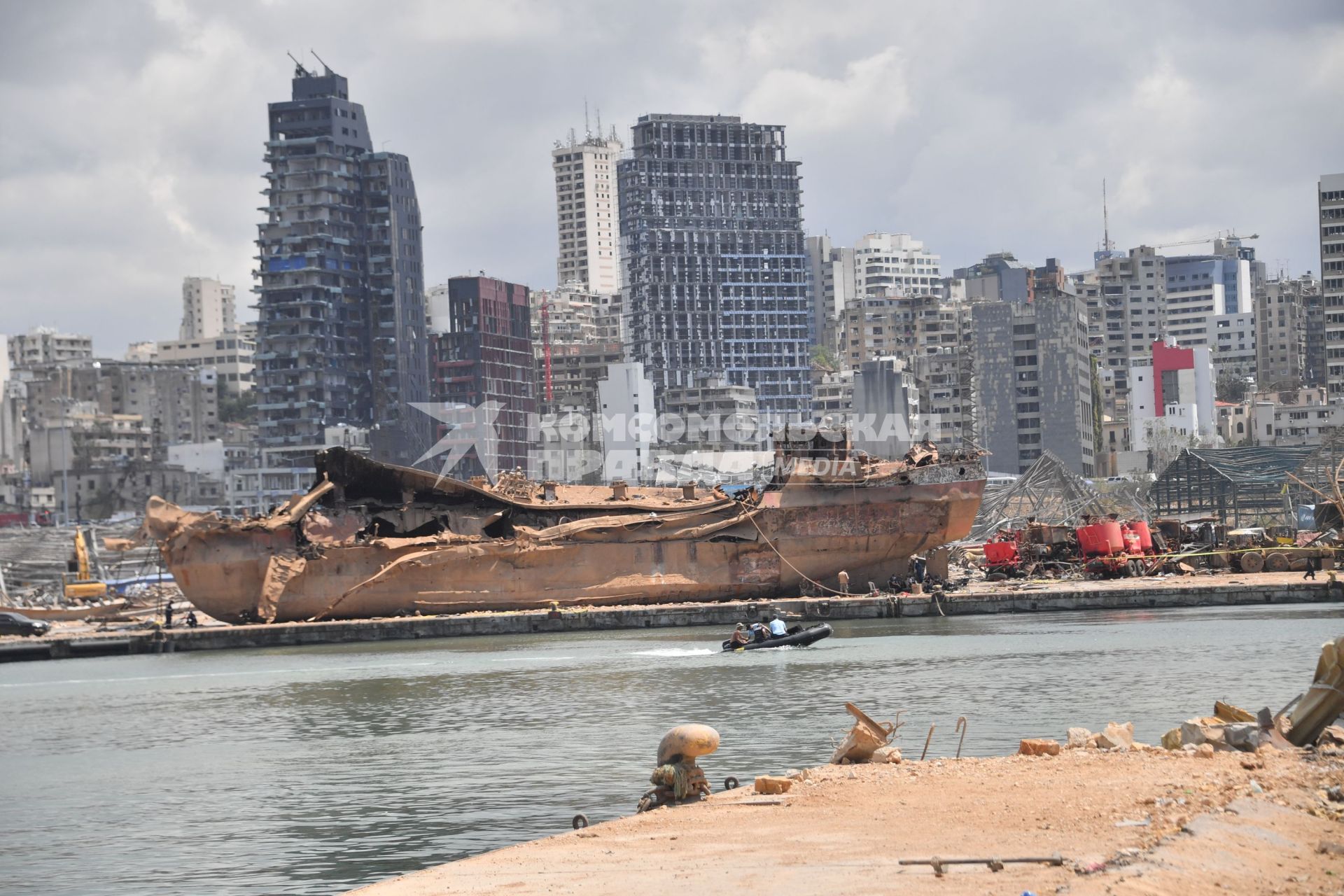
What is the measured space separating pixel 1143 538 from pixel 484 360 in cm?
13467

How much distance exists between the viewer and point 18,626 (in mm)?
59219

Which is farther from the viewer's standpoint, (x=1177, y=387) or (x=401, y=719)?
(x=1177, y=387)

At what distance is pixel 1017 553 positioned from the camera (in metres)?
59.1

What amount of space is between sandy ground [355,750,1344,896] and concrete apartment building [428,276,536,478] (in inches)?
6586

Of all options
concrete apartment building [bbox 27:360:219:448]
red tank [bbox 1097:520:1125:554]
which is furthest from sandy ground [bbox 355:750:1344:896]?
concrete apartment building [bbox 27:360:219:448]

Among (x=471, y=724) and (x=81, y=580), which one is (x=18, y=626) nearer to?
(x=81, y=580)

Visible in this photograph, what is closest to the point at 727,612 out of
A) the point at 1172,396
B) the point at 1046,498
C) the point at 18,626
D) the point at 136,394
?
the point at 18,626

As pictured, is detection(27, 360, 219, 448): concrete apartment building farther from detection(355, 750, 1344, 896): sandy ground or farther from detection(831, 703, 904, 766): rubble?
detection(355, 750, 1344, 896): sandy ground

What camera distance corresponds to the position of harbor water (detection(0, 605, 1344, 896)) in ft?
59.6

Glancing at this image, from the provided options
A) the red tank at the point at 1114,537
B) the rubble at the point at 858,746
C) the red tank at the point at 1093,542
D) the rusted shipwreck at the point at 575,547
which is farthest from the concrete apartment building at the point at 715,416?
the rubble at the point at 858,746

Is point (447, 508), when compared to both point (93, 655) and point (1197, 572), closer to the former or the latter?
point (93, 655)

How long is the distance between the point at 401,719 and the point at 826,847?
17.5m

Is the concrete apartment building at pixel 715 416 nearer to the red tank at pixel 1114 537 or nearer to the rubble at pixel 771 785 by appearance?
the red tank at pixel 1114 537

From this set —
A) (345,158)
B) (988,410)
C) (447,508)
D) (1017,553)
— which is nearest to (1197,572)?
(1017,553)
